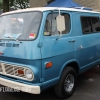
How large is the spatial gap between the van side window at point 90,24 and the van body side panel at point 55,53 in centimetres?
72

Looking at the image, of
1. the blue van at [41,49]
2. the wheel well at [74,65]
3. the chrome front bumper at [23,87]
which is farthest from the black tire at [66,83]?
the chrome front bumper at [23,87]

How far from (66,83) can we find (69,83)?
0.13 metres

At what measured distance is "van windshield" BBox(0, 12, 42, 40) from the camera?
349 centimetres

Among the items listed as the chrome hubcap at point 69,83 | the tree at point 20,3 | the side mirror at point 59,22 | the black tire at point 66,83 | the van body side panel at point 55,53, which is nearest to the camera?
the van body side panel at point 55,53

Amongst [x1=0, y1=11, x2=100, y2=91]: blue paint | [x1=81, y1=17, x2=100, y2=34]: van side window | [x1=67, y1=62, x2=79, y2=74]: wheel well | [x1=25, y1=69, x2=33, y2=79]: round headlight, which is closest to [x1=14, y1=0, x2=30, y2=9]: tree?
[x1=81, y1=17, x2=100, y2=34]: van side window

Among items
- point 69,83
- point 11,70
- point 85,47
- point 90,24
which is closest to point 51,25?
point 11,70

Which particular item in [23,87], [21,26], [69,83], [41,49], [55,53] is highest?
[21,26]

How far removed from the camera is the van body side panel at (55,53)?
3.36 m

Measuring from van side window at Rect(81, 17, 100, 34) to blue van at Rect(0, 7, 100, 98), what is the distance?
8.1 inches

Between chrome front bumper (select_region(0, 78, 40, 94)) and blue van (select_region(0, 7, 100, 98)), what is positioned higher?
blue van (select_region(0, 7, 100, 98))

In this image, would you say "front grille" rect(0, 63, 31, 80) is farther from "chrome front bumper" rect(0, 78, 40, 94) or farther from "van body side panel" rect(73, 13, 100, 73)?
"van body side panel" rect(73, 13, 100, 73)

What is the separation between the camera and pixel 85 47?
14.9ft

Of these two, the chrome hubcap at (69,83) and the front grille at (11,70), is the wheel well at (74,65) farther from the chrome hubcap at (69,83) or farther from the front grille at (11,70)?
the front grille at (11,70)

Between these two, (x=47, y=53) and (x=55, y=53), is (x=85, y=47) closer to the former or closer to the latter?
(x=55, y=53)
